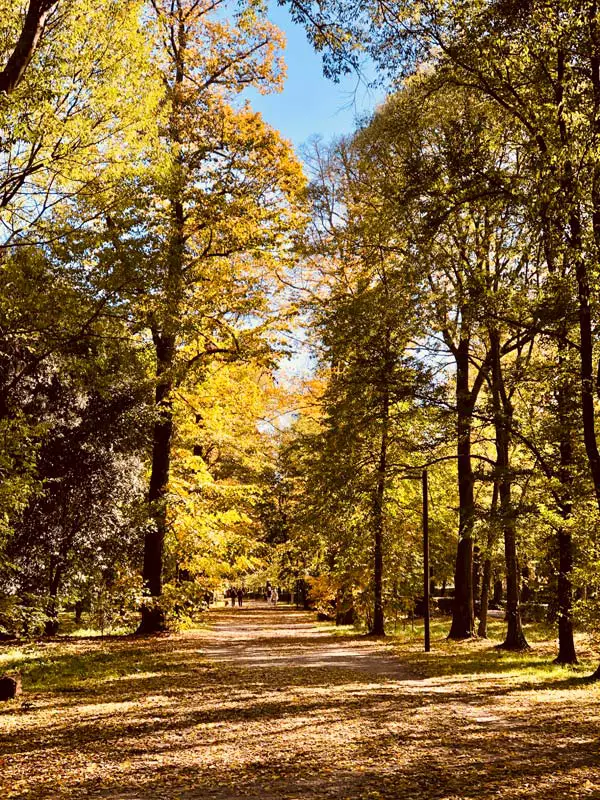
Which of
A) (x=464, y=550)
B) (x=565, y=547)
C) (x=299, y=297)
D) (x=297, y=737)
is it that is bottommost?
(x=297, y=737)

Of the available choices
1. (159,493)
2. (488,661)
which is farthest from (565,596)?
(159,493)

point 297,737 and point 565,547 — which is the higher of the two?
point 565,547

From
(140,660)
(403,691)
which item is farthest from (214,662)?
(403,691)

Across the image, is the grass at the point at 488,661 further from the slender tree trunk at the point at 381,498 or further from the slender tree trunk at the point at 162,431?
the slender tree trunk at the point at 162,431

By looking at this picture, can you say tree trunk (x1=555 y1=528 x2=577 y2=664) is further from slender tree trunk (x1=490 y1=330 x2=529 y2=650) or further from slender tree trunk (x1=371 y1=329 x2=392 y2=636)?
slender tree trunk (x1=371 y1=329 x2=392 y2=636)

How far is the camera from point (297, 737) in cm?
690

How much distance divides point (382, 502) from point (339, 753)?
1043 centimetres

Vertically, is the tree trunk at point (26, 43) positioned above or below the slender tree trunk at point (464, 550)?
above

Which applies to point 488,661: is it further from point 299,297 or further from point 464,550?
point 299,297

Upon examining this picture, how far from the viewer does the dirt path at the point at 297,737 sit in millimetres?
5324

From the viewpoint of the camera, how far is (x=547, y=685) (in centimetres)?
1034

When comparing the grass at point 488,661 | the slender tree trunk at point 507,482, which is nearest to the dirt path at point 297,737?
the grass at point 488,661

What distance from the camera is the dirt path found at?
5.32 m

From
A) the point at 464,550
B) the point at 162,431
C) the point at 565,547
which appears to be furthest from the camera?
the point at 464,550
